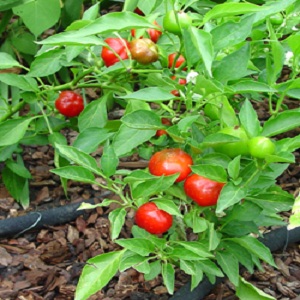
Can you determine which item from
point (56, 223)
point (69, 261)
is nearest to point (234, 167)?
point (69, 261)

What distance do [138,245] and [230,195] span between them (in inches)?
8.1

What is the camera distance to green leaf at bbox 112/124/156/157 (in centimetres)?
116

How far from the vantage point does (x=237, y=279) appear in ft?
4.21

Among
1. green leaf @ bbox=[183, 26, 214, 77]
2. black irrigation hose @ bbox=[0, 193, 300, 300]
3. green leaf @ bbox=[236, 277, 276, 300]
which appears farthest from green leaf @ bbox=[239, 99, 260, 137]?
black irrigation hose @ bbox=[0, 193, 300, 300]

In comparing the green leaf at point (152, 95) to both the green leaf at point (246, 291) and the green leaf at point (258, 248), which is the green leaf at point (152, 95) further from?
the green leaf at point (246, 291)

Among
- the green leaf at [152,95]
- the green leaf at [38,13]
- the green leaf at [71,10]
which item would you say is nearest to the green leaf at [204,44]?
the green leaf at [152,95]

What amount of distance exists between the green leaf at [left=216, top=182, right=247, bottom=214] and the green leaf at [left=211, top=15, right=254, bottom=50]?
25 centimetres

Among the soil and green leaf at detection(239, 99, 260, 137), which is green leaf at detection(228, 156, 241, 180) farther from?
the soil

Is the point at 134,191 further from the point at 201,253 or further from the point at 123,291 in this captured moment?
the point at 123,291

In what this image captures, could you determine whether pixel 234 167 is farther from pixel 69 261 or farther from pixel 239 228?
pixel 69 261

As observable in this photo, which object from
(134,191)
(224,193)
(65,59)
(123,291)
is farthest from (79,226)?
(224,193)

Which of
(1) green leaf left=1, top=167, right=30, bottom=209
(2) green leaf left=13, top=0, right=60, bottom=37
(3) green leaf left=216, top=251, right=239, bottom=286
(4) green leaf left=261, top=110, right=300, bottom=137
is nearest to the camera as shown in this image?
(4) green leaf left=261, top=110, right=300, bottom=137

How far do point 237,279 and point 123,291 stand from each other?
0.38m

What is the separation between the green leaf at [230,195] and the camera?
1011 millimetres
